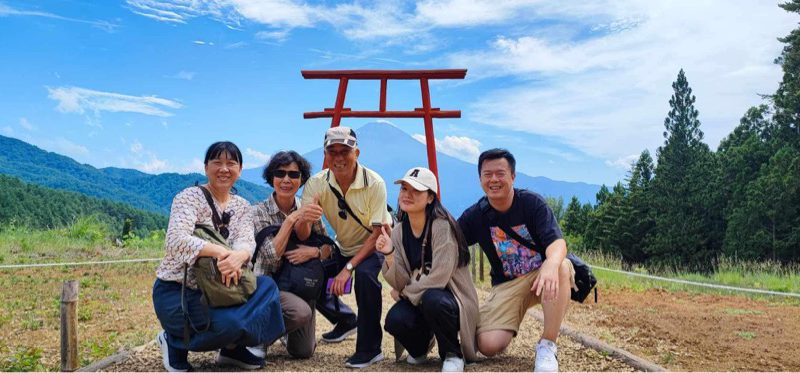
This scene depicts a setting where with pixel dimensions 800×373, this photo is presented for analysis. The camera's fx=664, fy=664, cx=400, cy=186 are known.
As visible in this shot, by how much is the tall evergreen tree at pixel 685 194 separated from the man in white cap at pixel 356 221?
29.9 metres

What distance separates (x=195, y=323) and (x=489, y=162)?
193cm

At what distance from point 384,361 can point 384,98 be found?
6.21m

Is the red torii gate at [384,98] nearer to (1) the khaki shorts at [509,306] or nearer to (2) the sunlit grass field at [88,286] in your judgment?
(2) the sunlit grass field at [88,286]

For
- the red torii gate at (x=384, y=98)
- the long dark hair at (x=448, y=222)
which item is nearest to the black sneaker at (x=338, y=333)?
the long dark hair at (x=448, y=222)

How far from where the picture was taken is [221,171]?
3.87m

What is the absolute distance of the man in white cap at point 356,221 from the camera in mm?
4152

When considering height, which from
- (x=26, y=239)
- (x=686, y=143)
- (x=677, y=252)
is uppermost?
(x=686, y=143)

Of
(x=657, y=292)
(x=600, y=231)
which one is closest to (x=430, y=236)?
(x=657, y=292)

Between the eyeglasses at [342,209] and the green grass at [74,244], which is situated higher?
the eyeglasses at [342,209]

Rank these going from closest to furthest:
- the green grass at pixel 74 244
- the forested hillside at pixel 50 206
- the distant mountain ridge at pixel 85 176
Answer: the green grass at pixel 74 244, the forested hillside at pixel 50 206, the distant mountain ridge at pixel 85 176

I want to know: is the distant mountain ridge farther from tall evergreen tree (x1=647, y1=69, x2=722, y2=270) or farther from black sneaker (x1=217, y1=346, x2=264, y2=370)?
black sneaker (x1=217, y1=346, x2=264, y2=370)

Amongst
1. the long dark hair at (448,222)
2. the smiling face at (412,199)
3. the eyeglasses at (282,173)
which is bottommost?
the long dark hair at (448,222)

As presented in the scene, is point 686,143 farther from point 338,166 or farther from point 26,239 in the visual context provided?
point 338,166

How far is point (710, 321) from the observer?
7.41 m
